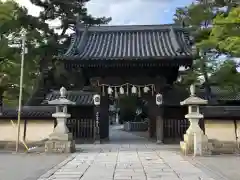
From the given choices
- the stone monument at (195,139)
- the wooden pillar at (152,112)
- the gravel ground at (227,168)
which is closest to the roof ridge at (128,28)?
the wooden pillar at (152,112)

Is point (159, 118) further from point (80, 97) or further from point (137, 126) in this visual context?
point (137, 126)

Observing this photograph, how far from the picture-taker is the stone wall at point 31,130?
52.2ft

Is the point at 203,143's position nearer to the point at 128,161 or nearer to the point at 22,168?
the point at 128,161

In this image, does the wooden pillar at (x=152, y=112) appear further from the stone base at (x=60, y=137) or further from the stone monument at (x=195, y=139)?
Result: the stone base at (x=60, y=137)

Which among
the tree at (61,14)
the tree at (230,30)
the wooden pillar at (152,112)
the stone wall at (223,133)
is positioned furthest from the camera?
the tree at (61,14)

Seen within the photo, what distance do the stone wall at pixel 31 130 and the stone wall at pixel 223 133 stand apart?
7862 mm

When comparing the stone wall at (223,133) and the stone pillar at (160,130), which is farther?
the stone pillar at (160,130)

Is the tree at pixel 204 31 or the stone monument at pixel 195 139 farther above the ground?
the tree at pixel 204 31

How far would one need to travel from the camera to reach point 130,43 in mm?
21391

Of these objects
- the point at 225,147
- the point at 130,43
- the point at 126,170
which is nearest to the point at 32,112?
the point at 130,43

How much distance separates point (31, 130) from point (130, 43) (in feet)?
29.9

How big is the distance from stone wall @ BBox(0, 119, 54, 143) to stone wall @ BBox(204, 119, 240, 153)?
7.86m

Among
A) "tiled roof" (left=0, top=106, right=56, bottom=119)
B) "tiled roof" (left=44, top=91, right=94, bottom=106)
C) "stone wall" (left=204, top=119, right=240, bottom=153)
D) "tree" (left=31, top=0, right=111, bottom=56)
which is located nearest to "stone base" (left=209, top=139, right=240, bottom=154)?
"stone wall" (left=204, top=119, right=240, bottom=153)

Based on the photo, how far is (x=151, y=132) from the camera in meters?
22.5
